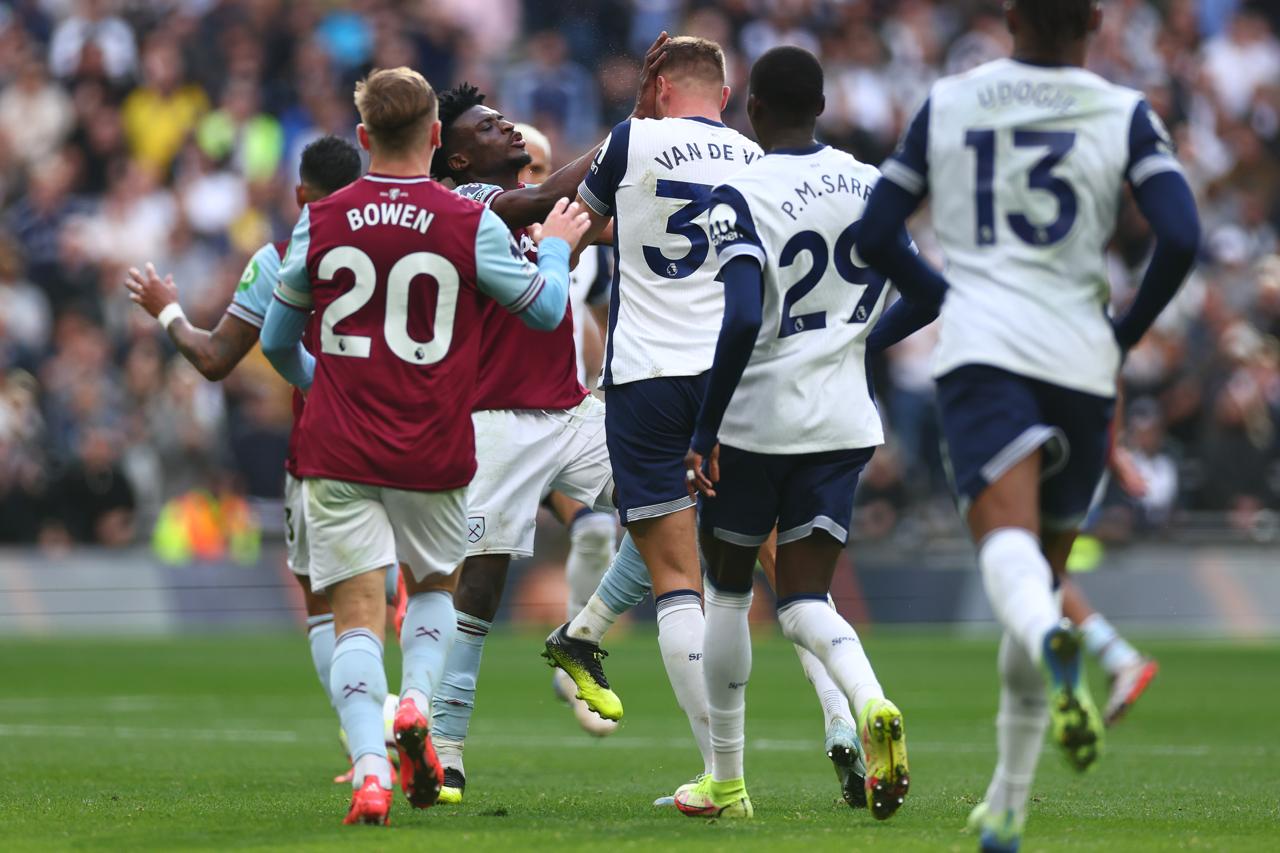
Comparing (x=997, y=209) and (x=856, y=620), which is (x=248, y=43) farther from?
(x=997, y=209)

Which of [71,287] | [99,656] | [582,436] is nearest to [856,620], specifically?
[99,656]

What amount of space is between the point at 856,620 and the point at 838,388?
1382cm

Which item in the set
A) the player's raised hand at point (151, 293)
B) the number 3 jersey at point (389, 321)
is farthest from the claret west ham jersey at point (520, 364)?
the number 3 jersey at point (389, 321)

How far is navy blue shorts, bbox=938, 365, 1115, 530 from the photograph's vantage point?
5.51 meters

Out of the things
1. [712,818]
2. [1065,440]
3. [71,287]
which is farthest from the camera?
[71,287]

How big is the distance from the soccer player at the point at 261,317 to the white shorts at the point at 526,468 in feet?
1.65

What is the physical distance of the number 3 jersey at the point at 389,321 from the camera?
6.47 m

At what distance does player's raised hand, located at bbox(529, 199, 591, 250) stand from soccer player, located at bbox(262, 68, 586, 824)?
15.0 inches

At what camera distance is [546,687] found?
15.3 m

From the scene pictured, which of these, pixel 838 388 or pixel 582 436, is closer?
pixel 838 388

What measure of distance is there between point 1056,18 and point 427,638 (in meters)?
2.88

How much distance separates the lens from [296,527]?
803 cm

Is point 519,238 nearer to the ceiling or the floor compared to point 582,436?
nearer to the ceiling

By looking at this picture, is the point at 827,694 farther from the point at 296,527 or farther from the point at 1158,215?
the point at 1158,215
